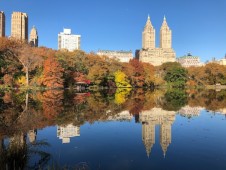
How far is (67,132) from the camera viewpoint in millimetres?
11992

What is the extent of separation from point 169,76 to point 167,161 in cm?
7522

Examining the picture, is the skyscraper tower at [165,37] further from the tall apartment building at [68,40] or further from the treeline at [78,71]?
the treeline at [78,71]

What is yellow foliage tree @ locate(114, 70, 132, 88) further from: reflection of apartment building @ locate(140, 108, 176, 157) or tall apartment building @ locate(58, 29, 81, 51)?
tall apartment building @ locate(58, 29, 81, 51)

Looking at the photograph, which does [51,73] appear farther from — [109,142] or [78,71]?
[109,142]

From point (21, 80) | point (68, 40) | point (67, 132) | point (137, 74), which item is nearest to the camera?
point (67, 132)

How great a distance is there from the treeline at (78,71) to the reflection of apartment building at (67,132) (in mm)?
35149

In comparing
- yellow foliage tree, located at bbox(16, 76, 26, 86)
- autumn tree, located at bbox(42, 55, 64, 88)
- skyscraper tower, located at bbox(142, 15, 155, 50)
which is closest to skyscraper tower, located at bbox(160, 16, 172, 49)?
skyscraper tower, located at bbox(142, 15, 155, 50)

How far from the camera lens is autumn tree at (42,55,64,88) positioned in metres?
48.1

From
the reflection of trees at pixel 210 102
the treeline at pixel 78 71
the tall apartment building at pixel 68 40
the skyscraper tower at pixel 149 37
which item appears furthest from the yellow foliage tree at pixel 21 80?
the skyscraper tower at pixel 149 37

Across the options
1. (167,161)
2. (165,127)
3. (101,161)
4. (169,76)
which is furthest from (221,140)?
(169,76)

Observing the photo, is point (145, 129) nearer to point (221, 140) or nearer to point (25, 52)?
point (221, 140)

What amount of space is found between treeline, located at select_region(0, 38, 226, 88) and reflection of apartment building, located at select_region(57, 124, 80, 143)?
3515 cm

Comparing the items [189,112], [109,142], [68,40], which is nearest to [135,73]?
[189,112]

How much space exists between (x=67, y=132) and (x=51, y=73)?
37.6 metres
